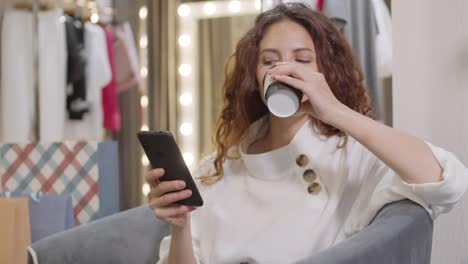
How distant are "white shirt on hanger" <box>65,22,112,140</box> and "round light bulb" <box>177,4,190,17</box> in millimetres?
391

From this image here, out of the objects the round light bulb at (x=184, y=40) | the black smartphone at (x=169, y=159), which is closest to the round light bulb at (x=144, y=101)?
the round light bulb at (x=184, y=40)

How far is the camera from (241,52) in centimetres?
118

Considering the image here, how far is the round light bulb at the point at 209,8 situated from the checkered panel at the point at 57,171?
1108mm

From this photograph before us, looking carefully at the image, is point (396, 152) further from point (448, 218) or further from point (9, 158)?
point (9, 158)

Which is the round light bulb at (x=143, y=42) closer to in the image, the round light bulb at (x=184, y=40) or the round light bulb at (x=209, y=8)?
the round light bulb at (x=184, y=40)

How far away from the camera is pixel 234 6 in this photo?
2408 mm

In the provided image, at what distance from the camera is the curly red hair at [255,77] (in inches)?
43.4

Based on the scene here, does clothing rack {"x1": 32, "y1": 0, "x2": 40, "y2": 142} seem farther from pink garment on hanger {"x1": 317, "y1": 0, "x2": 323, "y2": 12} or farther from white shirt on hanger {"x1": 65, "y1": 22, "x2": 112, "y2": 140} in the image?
pink garment on hanger {"x1": 317, "y1": 0, "x2": 323, "y2": 12}

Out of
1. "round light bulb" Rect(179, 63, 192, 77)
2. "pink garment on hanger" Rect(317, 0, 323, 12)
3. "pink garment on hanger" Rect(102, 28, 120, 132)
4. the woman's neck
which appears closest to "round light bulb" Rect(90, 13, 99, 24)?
"pink garment on hanger" Rect(102, 28, 120, 132)

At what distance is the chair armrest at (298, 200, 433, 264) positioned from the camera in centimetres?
80

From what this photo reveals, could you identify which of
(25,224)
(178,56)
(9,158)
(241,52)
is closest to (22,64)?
(178,56)

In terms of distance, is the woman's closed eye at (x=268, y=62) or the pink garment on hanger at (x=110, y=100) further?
the pink garment on hanger at (x=110, y=100)

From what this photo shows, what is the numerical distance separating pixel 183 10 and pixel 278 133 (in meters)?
1.51

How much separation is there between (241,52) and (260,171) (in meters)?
0.24
